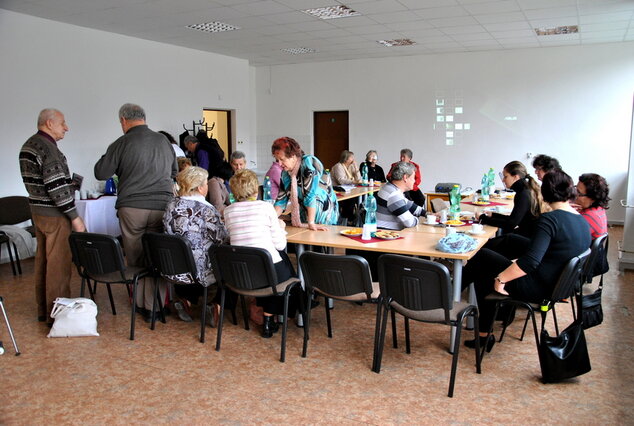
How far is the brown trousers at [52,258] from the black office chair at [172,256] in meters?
0.68

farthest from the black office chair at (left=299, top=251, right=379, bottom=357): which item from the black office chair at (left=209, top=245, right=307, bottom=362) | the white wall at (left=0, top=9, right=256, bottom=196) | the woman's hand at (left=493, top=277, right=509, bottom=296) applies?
the white wall at (left=0, top=9, right=256, bottom=196)

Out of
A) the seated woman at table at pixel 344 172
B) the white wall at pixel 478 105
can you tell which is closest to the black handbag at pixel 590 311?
the seated woman at table at pixel 344 172

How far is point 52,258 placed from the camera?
149 inches

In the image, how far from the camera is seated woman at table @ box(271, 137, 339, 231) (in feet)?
12.8

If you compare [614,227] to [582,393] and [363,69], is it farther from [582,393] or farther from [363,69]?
[582,393]

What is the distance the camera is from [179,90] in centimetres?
881

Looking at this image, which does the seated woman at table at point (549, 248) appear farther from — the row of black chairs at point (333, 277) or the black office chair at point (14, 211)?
the black office chair at point (14, 211)

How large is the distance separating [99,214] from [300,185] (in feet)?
9.70

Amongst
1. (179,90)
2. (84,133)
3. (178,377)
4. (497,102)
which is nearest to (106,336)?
(178,377)

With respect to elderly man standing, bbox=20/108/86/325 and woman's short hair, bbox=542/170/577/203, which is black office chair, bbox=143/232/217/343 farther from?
woman's short hair, bbox=542/170/577/203

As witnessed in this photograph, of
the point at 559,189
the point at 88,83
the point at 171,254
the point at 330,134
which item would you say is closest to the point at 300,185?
the point at 171,254

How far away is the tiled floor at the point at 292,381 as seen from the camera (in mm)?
2598

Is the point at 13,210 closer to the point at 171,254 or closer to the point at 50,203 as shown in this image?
the point at 50,203

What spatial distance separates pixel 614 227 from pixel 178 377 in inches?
311
